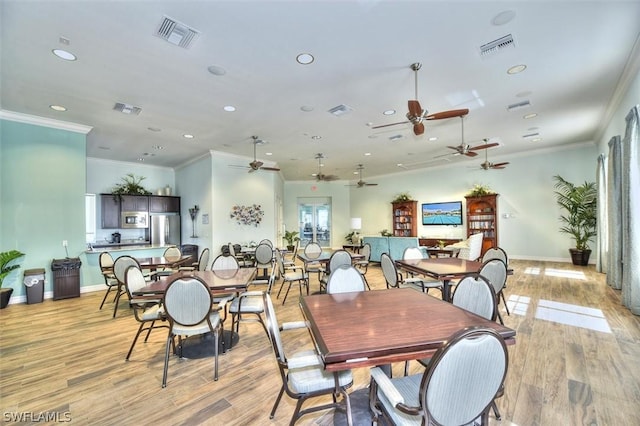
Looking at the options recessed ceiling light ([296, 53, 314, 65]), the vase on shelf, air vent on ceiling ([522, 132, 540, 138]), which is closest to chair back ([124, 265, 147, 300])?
recessed ceiling light ([296, 53, 314, 65])

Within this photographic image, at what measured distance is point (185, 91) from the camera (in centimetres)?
430

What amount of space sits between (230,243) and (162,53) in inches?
209

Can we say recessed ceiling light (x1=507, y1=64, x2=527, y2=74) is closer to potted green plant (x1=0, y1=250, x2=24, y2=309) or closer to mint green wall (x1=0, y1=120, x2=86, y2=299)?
mint green wall (x1=0, y1=120, x2=86, y2=299)

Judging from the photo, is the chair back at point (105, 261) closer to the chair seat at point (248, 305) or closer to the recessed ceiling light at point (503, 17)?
the chair seat at point (248, 305)

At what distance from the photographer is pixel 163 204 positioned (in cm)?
914

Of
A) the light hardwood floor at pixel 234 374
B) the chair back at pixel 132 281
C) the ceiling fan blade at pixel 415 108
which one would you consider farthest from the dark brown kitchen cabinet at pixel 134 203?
the ceiling fan blade at pixel 415 108

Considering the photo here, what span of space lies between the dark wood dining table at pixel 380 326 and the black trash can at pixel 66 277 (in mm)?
5657

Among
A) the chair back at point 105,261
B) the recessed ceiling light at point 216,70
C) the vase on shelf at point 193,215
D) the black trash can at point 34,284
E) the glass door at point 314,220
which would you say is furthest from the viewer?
the glass door at point 314,220

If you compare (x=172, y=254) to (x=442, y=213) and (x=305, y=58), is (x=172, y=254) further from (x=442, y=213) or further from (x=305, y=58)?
(x=442, y=213)

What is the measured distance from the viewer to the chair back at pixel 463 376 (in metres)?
1.17

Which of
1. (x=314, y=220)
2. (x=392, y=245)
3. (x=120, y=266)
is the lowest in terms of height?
(x=392, y=245)

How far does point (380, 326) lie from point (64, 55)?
4584mm

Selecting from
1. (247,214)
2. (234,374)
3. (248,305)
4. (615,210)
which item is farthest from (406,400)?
(247,214)

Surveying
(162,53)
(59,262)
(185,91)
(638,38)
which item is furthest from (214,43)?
(59,262)
